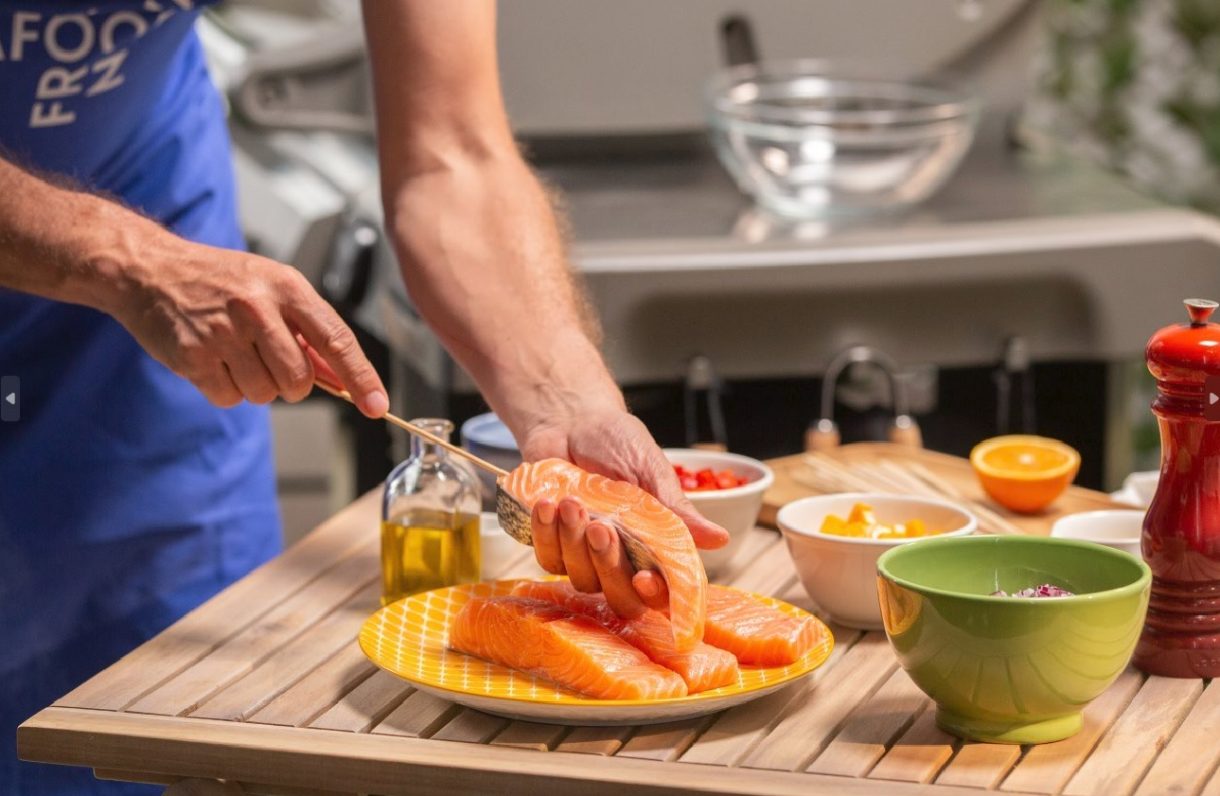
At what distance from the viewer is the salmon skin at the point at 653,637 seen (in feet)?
3.76

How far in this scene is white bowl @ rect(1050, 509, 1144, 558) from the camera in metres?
1.41

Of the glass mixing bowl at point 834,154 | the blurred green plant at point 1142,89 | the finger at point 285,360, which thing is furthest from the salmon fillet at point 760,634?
the blurred green plant at point 1142,89

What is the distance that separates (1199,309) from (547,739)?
540 mm

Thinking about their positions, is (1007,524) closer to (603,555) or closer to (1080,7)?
(603,555)

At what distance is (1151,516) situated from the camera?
1.25 meters

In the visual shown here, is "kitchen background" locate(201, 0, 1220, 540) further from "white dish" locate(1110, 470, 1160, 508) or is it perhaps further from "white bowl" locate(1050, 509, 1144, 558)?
"white bowl" locate(1050, 509, 1144, 558)

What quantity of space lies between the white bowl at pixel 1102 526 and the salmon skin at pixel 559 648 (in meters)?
0.42

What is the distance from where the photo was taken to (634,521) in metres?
1.23

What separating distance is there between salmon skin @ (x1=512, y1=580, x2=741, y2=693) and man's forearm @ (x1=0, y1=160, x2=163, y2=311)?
1.30 ft

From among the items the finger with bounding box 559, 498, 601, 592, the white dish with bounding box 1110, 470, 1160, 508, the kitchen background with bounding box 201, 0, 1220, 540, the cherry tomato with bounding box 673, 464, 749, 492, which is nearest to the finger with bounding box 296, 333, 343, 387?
the finger with bounding box 559, 498, 601, 592

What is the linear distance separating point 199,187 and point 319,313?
651mm

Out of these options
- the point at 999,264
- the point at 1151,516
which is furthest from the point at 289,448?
the point at 1151,516

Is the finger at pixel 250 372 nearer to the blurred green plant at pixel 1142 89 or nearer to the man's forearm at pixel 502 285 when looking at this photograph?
the man's forearm at pixel 502 285

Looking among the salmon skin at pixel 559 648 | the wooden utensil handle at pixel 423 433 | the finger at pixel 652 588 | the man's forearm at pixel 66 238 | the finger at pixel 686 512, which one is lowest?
the salmon skin at pixel 559 648
